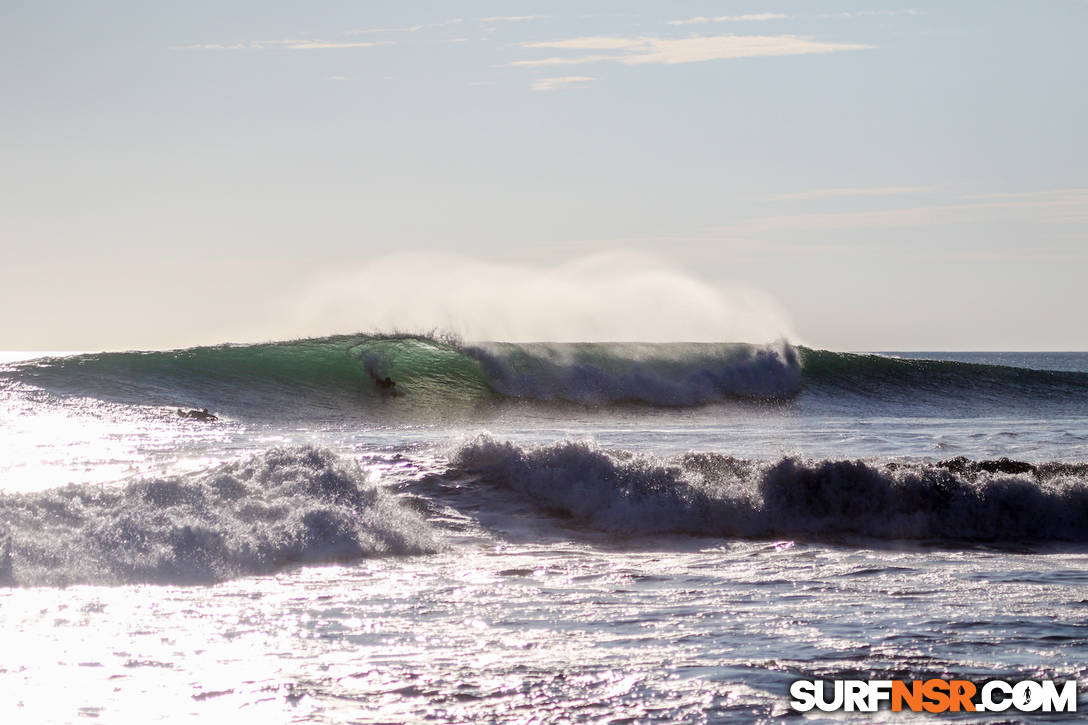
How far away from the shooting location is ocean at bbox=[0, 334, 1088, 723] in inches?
204

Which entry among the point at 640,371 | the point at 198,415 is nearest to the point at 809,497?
the point at 198,415

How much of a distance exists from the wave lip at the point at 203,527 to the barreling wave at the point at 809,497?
194 centimetres

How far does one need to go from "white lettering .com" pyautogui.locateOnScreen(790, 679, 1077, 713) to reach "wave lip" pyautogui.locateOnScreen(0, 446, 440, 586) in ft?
15.3

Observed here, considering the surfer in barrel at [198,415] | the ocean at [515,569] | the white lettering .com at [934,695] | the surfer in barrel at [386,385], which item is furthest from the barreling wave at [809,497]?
the surfer in barrel at [386,385]

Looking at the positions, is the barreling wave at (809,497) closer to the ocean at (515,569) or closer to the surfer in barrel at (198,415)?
the ocean at (515,569)

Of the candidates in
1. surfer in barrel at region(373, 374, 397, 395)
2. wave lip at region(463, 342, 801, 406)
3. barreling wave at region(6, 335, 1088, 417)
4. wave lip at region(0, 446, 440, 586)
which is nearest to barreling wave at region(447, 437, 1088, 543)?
wave lip at region(0, 446, 440, 586)

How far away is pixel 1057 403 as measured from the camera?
26.0 meters

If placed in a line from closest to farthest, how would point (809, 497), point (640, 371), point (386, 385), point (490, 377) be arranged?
point (809, 497)
point (386, 385)
point (490, 377)
point (640, 371)

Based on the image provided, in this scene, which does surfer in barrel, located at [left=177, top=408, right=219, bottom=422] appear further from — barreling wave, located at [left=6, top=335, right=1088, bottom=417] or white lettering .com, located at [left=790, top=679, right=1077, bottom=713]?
white lettering .com, located at [left=790, top=679, right=1077, bottom=713]

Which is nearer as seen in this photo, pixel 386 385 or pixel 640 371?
pixel 386 385

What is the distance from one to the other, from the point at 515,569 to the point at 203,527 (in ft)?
8.51

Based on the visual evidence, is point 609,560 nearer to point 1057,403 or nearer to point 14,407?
point 14,407

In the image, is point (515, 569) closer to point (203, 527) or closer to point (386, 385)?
point (203, 527)

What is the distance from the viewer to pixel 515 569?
8234 millimetres
